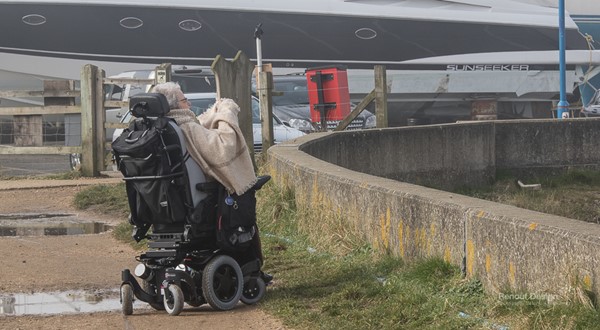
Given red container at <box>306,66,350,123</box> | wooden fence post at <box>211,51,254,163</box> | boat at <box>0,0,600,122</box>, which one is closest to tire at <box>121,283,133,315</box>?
wooden fence post at <box>211,51,254,163</box>

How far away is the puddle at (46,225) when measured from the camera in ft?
42.8

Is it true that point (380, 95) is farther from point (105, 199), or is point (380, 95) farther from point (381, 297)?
point (381, 297)

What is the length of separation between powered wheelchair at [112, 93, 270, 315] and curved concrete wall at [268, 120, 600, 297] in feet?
3.83

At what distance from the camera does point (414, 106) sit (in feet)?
131

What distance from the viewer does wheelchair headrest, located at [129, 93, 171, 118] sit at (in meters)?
7.81

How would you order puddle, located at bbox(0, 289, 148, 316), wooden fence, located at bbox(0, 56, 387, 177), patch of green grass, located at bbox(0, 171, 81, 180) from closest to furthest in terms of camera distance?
puddle, located at bbox(0, 289, 148, 316) < wooden fence, located at bbox(0, 56, 387, 177) < patch of green grass, located at bbox(0, 171, 81, 180)

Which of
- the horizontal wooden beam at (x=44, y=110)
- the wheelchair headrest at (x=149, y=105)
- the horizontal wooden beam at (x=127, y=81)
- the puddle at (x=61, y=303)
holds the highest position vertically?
the horizontal wooden beam at (x=127, y=81)

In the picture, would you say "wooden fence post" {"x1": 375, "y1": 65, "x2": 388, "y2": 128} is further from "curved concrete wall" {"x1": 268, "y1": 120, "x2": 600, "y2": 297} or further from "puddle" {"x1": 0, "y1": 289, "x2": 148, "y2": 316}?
"puddle" {"x1": 0, "y1": 289, "x2": 148, "y2": 316}

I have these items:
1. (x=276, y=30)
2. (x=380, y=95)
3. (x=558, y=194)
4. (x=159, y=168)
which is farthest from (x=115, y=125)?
(x=276, y=30)

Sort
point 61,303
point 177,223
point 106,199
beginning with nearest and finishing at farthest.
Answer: point 177,223
point 61,303
point 106,199

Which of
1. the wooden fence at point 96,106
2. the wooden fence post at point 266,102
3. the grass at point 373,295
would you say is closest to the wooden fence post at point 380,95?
the wooden fence at point 96,106

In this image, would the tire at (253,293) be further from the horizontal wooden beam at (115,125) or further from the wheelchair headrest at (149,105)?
the horizontal wooden beam at (115,125)

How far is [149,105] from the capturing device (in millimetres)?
7840

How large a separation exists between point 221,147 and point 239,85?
31.5 ft
